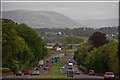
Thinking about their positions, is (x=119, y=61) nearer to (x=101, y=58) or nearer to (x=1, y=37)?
(x=101, y=58)

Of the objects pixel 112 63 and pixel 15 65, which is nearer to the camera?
pixel 112 63

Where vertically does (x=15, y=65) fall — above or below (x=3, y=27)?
below

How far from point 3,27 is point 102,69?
63.9ft

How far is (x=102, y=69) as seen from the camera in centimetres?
8288

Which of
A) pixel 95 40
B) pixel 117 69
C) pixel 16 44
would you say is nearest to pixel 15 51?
pixel 16 44

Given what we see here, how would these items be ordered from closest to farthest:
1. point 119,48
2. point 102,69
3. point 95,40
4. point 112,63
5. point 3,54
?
point 119,48
point 112,63
point 3,54
point 102,69
point 95,40

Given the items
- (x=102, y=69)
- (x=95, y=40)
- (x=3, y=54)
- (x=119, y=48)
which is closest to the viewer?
(x=119, y=48)

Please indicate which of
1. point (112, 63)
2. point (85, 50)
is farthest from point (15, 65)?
A: point (85, 50)

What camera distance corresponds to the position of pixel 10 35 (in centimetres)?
8325

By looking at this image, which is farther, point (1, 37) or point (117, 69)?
point (1, 37)

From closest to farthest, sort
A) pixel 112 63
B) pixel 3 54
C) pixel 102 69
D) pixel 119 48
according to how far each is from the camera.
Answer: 1. pixel 119 48
2. pixel 112 63
3. pixel 3 54
4. pixel 102 69

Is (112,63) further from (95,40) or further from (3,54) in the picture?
(95,40)

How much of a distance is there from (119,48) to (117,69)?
471 cm

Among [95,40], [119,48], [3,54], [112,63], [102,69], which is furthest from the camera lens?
[95,40]
